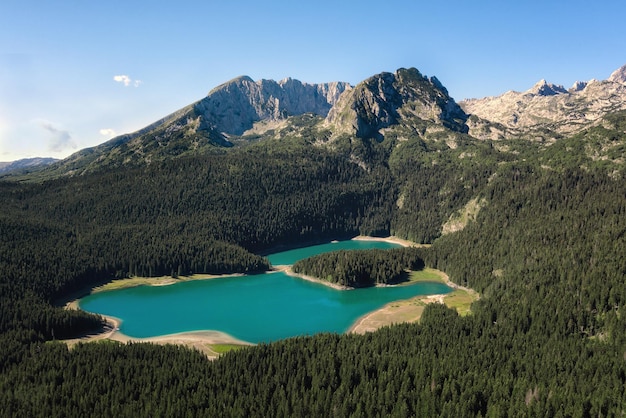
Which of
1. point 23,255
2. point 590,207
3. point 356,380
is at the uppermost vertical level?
point 590,207

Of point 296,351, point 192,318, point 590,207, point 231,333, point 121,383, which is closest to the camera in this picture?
point 121,383

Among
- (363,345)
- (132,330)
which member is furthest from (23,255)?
(363,345)

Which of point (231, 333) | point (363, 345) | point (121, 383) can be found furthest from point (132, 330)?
point (363, 345)

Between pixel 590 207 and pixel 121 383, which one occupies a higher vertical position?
pixel 590 207

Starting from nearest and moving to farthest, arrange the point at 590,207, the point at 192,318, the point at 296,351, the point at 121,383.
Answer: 1. the point at 121,383
2. the point at 296,351
3. the point at 192,318
4. the point at 590,207

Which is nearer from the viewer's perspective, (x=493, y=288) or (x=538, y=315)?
(x=538, y=315)

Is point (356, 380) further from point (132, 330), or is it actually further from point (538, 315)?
point (132, 330)
